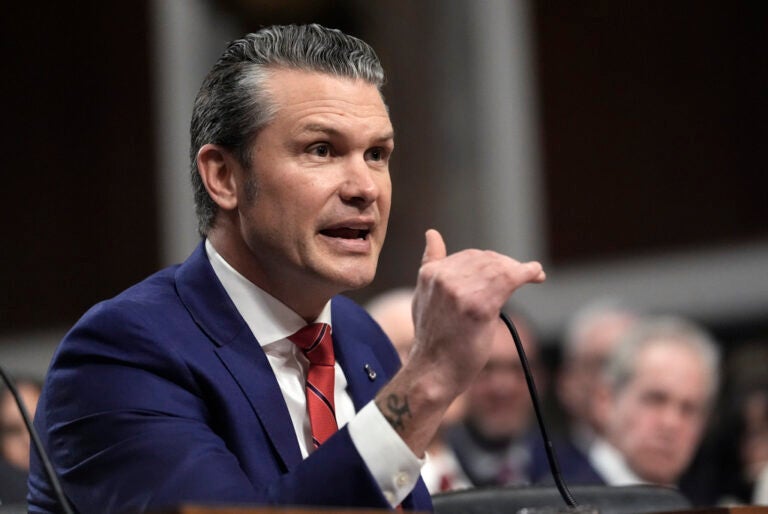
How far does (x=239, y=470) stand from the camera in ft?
7.02

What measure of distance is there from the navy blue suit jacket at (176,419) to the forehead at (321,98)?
1.16 feet

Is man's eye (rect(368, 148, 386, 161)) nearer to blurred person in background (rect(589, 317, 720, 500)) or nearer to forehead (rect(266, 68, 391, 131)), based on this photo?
forehead (rect(266, 68, 391, 131))

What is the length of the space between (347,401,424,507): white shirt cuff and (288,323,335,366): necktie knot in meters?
0.55

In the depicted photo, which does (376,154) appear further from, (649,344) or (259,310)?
(649,344)

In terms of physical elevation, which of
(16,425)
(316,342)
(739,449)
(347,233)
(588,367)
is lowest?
(739,449)

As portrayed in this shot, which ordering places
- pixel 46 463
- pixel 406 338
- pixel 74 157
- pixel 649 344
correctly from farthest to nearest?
pixel 74 157 → pixel 649 344 → pixel 406 338 → pixel 46 463

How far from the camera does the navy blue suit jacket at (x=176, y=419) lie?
81.0 inches

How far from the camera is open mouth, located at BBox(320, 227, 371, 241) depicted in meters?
2.53

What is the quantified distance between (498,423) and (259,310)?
11.4 ft

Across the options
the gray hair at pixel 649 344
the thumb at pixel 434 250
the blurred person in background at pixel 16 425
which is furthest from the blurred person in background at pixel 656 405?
the thumb at pixel 434 250

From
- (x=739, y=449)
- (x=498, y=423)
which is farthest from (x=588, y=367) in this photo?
(x=739, y=449)

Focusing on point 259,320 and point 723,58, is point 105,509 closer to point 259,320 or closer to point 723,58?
point 259,320

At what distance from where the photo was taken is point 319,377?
2600mm

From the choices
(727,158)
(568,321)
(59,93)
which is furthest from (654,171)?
(59,93)
